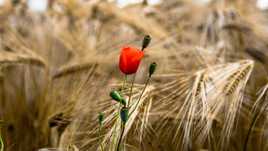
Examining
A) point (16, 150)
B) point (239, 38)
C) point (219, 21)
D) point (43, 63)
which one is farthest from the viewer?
point (219, 21)

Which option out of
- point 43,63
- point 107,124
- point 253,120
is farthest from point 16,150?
point 253,120

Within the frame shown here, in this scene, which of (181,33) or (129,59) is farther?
(181,33)

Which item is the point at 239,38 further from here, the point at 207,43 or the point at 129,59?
the point at 129,59

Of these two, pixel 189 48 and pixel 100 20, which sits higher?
pixel 100 20

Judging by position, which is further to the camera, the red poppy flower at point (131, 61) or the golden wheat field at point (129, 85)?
the golden wheat field at point (129, 85)

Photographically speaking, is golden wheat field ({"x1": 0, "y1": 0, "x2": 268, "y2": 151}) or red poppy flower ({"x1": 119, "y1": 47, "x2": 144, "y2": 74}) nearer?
red poppy flower ({"x1": 119, "y1": 47, "x2": 144, "y2": 74})

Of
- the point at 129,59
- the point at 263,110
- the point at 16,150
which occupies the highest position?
the point at 129,59

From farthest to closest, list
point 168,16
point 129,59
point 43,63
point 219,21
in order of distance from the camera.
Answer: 1. point 168,16
2. point 219,21
3. point 43,63
4. point 129,59

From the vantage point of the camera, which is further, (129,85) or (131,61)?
(129,85)
